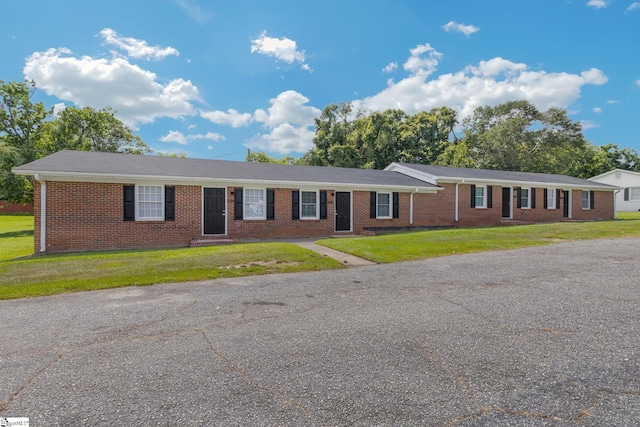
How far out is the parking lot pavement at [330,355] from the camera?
8.23ft

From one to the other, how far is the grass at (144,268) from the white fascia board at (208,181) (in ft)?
12.8

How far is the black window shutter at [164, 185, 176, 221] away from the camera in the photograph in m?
13.5

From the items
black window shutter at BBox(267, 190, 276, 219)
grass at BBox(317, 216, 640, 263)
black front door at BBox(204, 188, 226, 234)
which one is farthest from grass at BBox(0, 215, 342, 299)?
black window shutter at BBox(267, 190, 276, 219)

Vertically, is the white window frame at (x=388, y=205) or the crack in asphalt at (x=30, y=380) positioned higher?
the white window frame at (x=388, y=205)

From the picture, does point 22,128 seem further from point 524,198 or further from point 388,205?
point 524,198

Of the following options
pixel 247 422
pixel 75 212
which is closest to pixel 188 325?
pixel 247 422

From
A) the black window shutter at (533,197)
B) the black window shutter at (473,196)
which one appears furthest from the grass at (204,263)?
the black window shutter at (533,197)

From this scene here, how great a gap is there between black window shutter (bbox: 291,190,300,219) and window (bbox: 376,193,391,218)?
13.6 ft

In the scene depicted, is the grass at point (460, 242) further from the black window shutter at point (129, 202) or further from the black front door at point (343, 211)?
the black window shutter at point (129, 202)

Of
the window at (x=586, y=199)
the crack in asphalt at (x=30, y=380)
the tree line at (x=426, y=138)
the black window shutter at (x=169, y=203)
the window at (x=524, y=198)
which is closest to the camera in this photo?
the crack in asphalt at (x=30, y=380)

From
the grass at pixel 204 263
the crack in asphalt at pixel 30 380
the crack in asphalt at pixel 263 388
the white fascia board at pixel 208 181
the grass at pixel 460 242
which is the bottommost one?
the crack in asphalt at pixel 30 380

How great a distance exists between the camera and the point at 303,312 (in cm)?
477

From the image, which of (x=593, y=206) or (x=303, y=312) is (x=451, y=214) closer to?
(x=593, y=206)

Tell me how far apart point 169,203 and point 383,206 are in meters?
9.86
